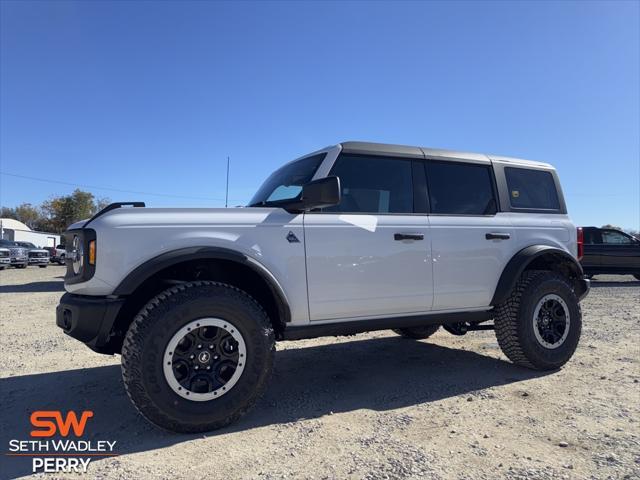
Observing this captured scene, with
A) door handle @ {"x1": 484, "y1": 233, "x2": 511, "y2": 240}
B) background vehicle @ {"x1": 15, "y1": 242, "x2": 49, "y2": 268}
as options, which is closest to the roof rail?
door handle @ {"x1": 484, "y1": 233, "x2": 511, "y2": 240}

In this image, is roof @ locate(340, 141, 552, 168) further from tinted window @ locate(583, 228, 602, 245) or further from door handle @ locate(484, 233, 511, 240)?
tinted window @ locate(583, 228, 602, 245)

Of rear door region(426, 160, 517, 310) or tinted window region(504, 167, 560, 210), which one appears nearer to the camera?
rear door region(426, 160, 517, 310)

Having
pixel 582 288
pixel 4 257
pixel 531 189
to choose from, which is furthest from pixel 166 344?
Result: pixel 4 257

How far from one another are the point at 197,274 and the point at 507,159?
3.49 meters

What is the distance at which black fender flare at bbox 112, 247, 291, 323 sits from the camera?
2.83 meters

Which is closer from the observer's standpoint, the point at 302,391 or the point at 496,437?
the point at 496,437

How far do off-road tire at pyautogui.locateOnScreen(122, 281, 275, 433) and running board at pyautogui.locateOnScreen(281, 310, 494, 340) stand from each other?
0.31 meters

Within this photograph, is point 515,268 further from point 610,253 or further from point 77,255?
point 610,253

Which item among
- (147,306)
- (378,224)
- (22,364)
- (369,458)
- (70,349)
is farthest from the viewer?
(70,349)

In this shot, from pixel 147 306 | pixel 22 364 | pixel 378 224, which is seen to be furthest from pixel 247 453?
pixel 22 364

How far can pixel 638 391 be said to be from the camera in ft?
12.4

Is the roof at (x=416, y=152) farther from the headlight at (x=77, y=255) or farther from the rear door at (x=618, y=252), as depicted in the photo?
the rear door at (x=618, y=252)

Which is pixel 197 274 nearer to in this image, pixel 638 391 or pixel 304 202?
pixel 304 202

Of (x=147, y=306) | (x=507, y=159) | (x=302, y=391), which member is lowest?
(x=302, y=391)
